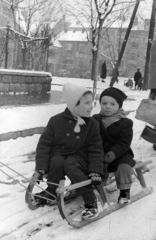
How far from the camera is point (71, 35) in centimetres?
6134

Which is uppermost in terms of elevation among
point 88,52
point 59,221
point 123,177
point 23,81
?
point 88,52

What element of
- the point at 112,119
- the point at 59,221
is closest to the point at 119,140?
the point at 112,119

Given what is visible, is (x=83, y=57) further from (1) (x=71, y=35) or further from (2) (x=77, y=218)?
(2) (x=77, y=218)

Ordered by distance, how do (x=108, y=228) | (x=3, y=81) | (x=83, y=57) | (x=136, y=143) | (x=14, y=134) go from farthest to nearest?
(x=83, y=57) → (x=3, y=81) → (x=136, y=143) → (x=14, y=134) → (x=108, y=228)

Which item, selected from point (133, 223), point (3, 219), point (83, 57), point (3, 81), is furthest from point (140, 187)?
point (83, 57)

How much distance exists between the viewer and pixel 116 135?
3.26 meters

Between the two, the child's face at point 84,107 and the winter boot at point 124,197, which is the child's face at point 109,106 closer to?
the child's face at point 84,107

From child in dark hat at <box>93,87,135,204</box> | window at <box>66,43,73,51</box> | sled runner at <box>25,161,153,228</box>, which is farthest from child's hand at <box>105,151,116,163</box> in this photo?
window at <box>66,43,73,51</box>

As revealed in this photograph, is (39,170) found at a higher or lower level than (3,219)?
higher

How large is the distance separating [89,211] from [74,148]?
60 centimetres

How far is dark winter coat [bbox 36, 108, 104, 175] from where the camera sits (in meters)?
2.81

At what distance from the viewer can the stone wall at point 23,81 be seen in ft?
31.5

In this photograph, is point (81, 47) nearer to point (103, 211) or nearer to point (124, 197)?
point (124, 197)

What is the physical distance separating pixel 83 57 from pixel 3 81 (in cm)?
4828
